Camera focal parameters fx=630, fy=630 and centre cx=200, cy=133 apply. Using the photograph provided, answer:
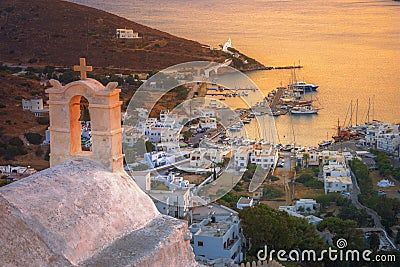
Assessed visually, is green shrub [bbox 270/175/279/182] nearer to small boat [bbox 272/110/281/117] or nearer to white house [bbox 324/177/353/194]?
white house [bbox 324/177/353/194]

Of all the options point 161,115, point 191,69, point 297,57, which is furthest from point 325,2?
point 161,115

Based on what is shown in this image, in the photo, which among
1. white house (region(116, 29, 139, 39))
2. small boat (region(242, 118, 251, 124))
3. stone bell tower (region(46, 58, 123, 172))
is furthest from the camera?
white house (region(116, 29, 139, 39))

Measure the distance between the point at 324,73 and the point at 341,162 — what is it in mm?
15226

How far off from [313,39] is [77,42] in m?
15.3

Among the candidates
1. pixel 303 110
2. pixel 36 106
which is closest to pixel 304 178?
pixel 36 106

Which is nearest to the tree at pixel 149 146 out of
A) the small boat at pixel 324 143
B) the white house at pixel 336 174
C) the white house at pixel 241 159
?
the white house at pixel 241 159

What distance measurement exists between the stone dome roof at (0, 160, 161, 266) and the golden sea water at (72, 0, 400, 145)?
14616 millimetres

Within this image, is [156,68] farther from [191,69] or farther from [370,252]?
[370,252]

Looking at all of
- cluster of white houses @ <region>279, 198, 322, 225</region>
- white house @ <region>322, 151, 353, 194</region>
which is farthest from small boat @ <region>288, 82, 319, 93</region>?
cluster of white houses @ <region>279, 198, 322, 225</region>

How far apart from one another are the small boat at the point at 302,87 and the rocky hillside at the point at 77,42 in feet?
12.1

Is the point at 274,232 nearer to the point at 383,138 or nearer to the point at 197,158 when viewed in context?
the point at 197,158

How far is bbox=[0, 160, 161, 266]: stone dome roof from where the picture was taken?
2.29 meters

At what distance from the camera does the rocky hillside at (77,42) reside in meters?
24.6

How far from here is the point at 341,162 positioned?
1309 centimetres
